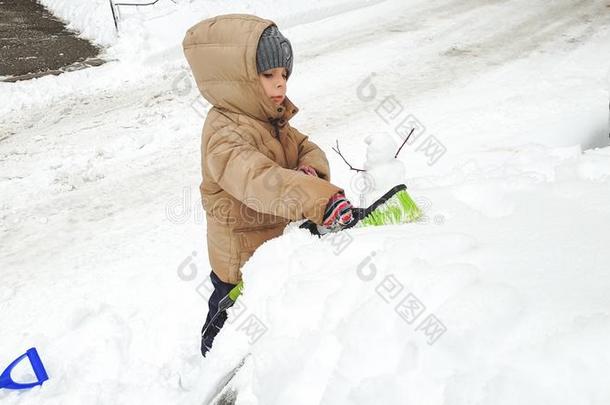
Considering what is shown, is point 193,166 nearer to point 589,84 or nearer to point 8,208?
point 8,208

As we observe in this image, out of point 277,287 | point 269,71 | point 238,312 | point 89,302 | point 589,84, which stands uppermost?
point 269,71

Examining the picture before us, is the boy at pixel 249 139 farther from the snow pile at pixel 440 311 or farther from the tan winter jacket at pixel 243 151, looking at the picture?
the snow pile at pixel 440 311

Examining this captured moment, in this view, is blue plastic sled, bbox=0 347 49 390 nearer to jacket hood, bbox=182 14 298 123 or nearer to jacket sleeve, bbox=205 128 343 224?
jacket sleeve, bbox=205 128 343 224

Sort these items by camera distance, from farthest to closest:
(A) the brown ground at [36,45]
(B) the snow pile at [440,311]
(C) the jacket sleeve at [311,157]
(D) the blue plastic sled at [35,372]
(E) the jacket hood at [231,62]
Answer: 1. (A) the brown ground at [36,45]
2. (D) the blue plastic sled at [35,372]
3. (C) the jacket sleeve at [311,157]
4. (E) the jacket hood at [231,62]
5. (B) the snow pile at [440,311]

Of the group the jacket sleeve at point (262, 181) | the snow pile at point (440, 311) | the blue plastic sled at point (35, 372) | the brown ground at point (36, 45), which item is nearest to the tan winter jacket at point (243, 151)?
the jacket sleeve at point (262, 181)

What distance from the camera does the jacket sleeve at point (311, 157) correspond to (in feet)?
8.42

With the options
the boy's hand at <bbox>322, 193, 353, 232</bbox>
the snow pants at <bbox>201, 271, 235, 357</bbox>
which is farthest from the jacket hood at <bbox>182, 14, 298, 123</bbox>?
the snow pants at <bbox>201, 271, 235, 357</bbox>

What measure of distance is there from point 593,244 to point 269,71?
1.47 metres

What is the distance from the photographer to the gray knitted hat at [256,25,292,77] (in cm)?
214

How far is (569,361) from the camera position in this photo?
47.6 inches

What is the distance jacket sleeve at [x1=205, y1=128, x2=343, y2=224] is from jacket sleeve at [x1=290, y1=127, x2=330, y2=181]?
0.41m

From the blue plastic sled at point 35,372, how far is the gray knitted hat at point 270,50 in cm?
234

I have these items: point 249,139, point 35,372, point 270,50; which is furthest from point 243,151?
point 35,372

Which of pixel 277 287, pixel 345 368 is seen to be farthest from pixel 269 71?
pixel 345 368
